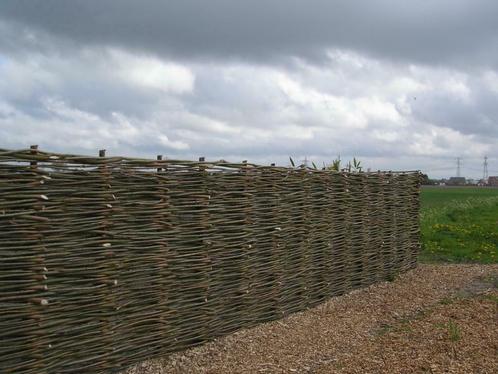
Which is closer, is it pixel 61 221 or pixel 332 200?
pixel 61 221

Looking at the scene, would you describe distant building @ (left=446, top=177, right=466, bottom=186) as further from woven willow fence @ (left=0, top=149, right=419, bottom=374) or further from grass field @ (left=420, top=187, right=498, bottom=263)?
woven willow fence @ (left=0, top=149, right=419, bottom=374)

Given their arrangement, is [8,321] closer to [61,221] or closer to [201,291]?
[61,221]

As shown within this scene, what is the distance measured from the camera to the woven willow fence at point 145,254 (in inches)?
161

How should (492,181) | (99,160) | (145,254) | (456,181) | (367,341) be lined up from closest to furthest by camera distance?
(99,160)
(145,254)
(367,341)
(492,181)
(456,181)

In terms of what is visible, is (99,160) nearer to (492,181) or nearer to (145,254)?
(145,254)

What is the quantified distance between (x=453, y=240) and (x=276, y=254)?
29.2 feet

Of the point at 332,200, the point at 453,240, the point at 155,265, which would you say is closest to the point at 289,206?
the point at 332,200

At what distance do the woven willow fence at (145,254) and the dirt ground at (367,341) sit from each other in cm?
21

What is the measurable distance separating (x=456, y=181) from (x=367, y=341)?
10003 cm

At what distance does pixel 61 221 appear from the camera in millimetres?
4293

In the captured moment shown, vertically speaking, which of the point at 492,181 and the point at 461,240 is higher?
the point at 461,240

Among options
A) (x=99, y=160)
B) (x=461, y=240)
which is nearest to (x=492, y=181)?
(x=461, y=240)

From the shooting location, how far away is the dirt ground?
16.9 feet

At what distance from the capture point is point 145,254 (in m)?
4.99
